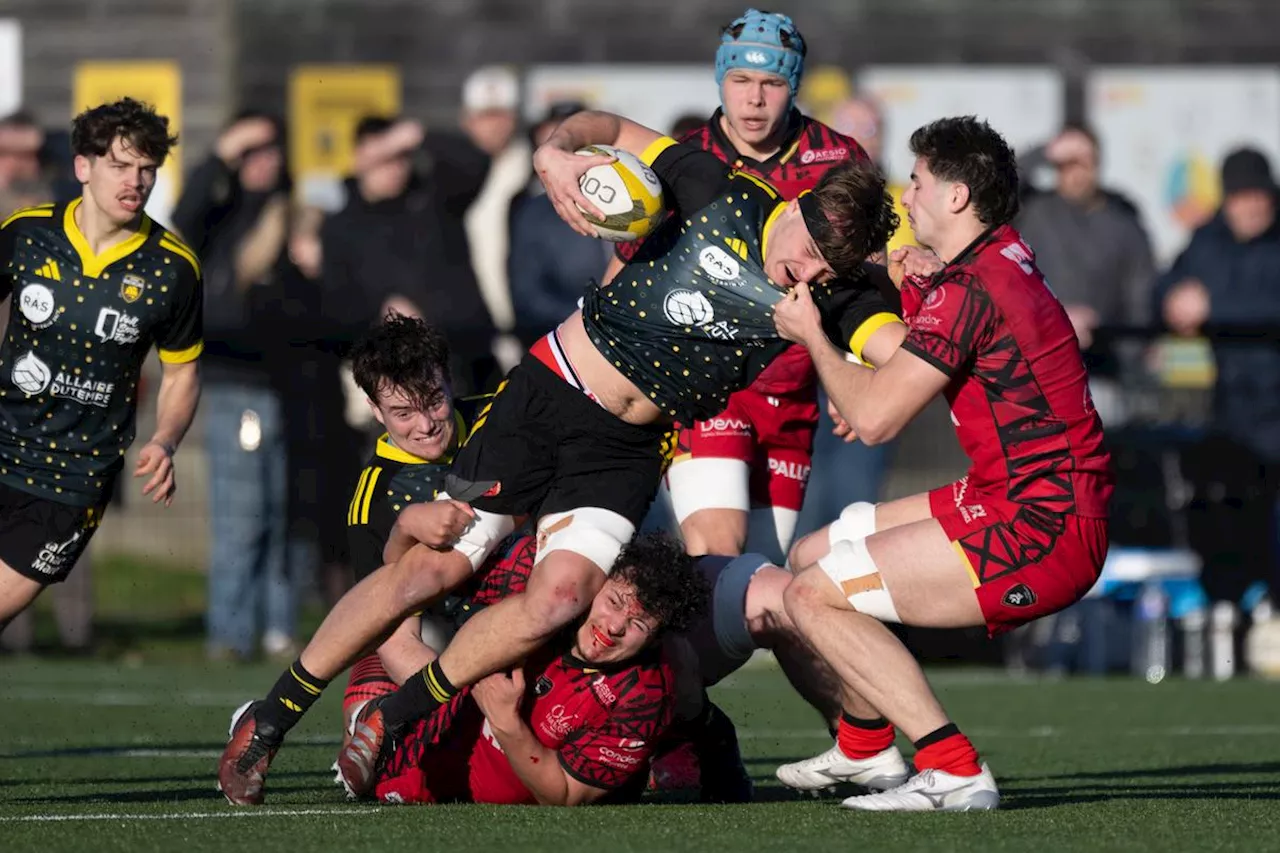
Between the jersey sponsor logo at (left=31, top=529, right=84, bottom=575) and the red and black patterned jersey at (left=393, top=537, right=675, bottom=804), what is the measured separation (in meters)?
1.26

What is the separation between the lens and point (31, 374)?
23.1ft

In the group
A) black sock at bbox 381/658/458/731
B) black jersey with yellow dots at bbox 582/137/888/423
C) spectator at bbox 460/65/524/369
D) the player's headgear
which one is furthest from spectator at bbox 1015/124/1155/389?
black sock at bbox 381/658/458/731

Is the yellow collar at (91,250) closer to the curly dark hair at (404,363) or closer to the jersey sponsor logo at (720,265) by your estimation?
the curly dark hair at (404,363)

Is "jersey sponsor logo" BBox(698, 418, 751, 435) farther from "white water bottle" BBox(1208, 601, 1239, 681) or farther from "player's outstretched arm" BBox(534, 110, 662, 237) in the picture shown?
"white water bottle" BBox(1208, 601, 1239, 681)

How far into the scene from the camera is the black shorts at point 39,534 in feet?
22.8

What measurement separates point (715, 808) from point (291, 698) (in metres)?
1.26

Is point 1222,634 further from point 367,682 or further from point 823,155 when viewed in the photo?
point 367,682

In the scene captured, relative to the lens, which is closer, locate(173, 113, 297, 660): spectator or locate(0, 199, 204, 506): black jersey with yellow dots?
locate(0, 199, 204, 506): black jersey with yellow dots

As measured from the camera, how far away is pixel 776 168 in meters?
7.73

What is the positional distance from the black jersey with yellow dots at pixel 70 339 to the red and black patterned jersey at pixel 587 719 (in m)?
1.45

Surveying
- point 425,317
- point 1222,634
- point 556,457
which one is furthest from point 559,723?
point 1222,634

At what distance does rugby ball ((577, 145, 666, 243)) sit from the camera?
608 cm

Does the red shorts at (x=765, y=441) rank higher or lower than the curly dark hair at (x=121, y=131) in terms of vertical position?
lower

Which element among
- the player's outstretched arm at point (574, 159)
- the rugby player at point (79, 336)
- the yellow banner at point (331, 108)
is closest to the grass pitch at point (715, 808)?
the rugby player at point (79, 336)
